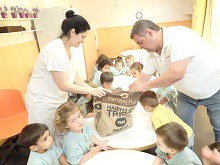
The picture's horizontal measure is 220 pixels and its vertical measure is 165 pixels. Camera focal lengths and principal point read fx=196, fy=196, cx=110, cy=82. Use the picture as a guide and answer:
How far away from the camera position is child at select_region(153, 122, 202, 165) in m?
1.04

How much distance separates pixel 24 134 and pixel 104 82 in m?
1.14

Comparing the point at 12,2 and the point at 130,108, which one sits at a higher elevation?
the point at 12,2

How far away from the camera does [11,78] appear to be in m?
2.72

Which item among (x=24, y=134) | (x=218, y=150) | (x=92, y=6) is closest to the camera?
(x=218, y=150)

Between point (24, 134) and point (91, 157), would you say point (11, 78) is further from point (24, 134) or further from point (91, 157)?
point (91, 157)

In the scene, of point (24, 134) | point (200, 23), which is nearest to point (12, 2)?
point (24, 134)

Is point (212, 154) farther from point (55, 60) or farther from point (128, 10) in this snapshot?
point (128, 10)

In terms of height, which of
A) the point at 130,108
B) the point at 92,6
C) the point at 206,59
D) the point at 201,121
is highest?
the point at 92,6

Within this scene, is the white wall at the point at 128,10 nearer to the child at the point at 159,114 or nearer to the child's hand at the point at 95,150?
the child at the point at 159,114

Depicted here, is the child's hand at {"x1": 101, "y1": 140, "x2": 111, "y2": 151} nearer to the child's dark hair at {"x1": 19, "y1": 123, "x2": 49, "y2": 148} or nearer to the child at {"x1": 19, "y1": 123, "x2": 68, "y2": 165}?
the child at {"x1": 19, "y1": 123, "x2": 68, "y2": 165}

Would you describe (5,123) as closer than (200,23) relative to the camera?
Yes

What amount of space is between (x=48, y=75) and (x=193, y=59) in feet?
3.33

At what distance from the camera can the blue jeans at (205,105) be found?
4.87 ft

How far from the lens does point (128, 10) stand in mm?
5051
